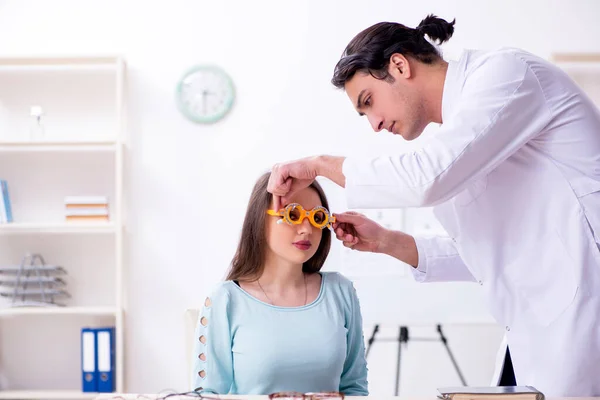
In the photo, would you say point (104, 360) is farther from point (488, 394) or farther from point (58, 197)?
point (488, 394)

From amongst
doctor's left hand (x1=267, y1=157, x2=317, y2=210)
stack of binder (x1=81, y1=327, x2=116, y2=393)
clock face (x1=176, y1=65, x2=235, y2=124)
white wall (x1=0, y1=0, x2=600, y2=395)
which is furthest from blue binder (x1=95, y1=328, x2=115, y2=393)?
doctor's left hand (x1=267, y1=157, x2=317, y2=210)

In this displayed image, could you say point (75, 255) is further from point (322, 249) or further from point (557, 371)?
point (557, 371)

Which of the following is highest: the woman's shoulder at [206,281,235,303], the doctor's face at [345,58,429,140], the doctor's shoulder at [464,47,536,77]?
the doctor's shoulder at [464,47,536,77]

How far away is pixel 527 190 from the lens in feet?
5.16

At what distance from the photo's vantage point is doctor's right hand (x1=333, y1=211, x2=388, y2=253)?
1.93m

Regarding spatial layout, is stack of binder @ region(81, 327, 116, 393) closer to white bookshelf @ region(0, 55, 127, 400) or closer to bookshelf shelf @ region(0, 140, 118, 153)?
white bookshelf @ region(0, 55, 127, 400)

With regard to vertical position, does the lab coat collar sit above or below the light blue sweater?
above

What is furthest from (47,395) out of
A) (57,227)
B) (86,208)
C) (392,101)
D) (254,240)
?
(392,101)

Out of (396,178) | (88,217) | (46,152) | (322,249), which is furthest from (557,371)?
(46,152)

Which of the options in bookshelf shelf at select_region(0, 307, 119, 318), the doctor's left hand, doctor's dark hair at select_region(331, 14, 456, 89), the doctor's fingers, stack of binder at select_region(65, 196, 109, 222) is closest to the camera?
the doctor's left hand

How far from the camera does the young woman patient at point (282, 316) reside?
1.67 metres

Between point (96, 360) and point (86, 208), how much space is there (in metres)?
0.80

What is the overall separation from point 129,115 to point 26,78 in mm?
619

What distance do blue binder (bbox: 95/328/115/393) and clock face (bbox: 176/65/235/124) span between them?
125 centimetres
